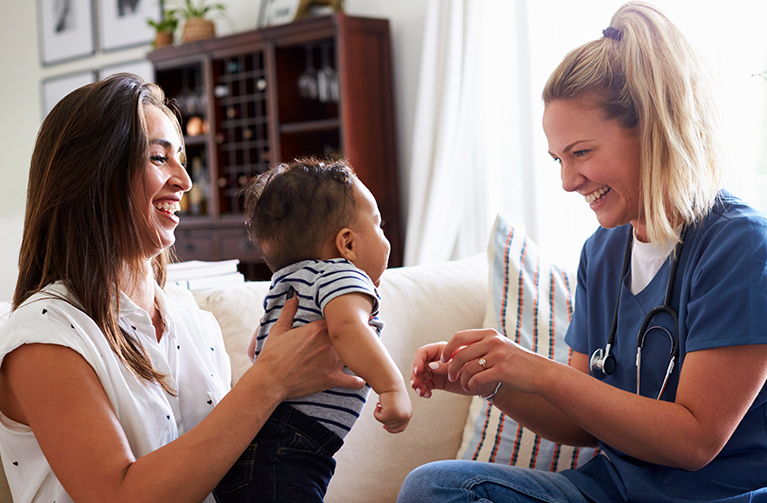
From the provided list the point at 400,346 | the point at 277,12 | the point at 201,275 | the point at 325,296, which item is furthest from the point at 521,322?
the point at 277,12

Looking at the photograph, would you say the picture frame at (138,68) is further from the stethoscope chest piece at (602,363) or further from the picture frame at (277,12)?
the stethoscope chest piece at (602,363)

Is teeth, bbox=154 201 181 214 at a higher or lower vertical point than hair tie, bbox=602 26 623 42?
lower

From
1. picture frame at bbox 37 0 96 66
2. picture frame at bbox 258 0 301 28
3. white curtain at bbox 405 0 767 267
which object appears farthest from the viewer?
picture frame at bbox 37 0 96 66

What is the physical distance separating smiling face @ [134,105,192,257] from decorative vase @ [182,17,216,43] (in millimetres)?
3009

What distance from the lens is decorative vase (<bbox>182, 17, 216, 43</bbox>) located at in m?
3.94

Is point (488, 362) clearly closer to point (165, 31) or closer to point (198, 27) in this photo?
point (198, 27)

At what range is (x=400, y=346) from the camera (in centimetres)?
172

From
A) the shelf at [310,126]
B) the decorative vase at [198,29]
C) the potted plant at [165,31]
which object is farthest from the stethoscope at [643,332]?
the potted plant at [165,31]

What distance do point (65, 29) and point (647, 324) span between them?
516 centimetres

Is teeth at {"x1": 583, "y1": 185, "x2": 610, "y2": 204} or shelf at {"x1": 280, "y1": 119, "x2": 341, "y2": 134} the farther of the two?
shelf at {"x1": 280, "y1": 119, "x2": 341, "y2": 134}

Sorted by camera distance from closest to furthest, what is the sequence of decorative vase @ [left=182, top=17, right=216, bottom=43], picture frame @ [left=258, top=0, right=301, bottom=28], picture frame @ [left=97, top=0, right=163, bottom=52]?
picture frame @ [left=258, top=0, right=301, bottom=28], decorative vase @ [left=182, top=17, right=216, bottom=43], picture frame @ [left=97, top=0, right=163, bottom=52]

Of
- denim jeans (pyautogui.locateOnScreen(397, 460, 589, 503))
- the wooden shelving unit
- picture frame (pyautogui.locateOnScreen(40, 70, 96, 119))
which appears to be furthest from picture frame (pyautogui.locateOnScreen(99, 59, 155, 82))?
denim jeans (pyautogui.locateOnScreen(397, 460, 589, 503))

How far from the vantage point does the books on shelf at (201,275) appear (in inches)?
71.2

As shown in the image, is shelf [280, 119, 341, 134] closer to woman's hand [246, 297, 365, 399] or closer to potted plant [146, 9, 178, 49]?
potted plant [146, 9, 178, 49]
